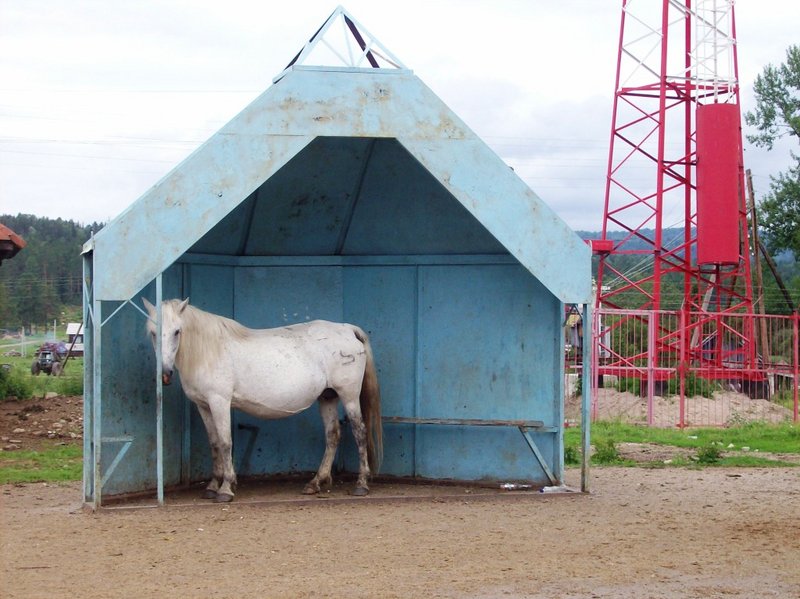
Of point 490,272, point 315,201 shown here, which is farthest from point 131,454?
point 490,272

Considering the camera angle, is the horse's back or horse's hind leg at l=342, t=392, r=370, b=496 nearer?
the horse's back

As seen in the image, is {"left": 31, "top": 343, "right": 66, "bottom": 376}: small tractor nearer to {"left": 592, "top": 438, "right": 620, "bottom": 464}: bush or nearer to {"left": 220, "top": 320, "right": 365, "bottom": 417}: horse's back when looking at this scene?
{"left": 592, "top": 438, "right": 620, "bottom": 464}: bush

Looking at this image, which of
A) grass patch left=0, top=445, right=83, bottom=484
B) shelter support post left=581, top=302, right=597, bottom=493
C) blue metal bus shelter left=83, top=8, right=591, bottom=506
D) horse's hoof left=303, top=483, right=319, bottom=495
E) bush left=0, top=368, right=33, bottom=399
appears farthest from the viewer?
bush left=0, top=368, right=33, bottom=399

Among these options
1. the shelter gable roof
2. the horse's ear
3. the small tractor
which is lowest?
the small tractor

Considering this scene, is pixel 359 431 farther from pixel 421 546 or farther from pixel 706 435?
pixel 706 435

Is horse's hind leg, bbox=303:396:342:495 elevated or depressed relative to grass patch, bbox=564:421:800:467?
elevated

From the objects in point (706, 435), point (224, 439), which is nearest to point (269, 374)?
point (224, 439)

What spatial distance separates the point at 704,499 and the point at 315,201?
16.4ft

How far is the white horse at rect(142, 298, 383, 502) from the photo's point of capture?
10.2m

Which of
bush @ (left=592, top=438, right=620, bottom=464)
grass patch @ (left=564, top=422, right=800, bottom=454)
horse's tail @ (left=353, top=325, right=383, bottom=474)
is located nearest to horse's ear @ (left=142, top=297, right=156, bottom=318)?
horse's tail @ (left=353, top=325, right=383, bottom=474)

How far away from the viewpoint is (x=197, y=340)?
33.4 ft

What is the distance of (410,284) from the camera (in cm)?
1209

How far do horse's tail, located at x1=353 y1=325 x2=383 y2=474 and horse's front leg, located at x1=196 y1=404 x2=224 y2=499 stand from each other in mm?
1584

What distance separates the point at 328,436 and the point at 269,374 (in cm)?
104
